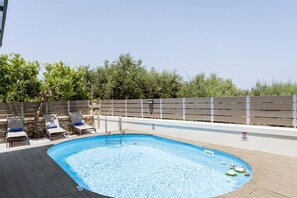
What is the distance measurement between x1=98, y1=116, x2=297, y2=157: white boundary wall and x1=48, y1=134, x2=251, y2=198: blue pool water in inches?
27.5

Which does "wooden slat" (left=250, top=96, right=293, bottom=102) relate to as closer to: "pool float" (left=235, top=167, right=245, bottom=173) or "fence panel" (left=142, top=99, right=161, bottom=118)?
"pool float" (left=235, top=167, right=245, bottom=173)

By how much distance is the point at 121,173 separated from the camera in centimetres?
573

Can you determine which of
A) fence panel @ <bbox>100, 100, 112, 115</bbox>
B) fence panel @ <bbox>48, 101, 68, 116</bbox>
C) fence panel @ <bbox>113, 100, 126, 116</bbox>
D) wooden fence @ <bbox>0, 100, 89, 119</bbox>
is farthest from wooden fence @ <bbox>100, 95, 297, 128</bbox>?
fence panel @ <bbox>48, 101, 68, 116</bbox>

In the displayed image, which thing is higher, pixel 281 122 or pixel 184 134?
pixel 281 122

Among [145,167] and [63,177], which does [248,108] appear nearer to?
[145,167]

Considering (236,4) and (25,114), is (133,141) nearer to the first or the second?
(25,114)

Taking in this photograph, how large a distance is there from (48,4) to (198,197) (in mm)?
10191

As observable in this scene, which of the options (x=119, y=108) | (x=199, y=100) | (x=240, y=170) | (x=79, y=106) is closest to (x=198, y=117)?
(x=199, y=100)

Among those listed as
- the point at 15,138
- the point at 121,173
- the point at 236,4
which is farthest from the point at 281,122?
the point at 15,138

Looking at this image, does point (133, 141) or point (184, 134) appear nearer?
point (184, 134)

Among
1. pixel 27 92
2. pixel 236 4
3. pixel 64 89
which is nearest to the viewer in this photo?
pixel 236 4

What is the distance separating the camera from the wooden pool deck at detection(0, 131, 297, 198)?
3.42m

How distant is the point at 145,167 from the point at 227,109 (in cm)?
356

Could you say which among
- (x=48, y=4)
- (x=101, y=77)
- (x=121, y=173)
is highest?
(x=48, y=4)
